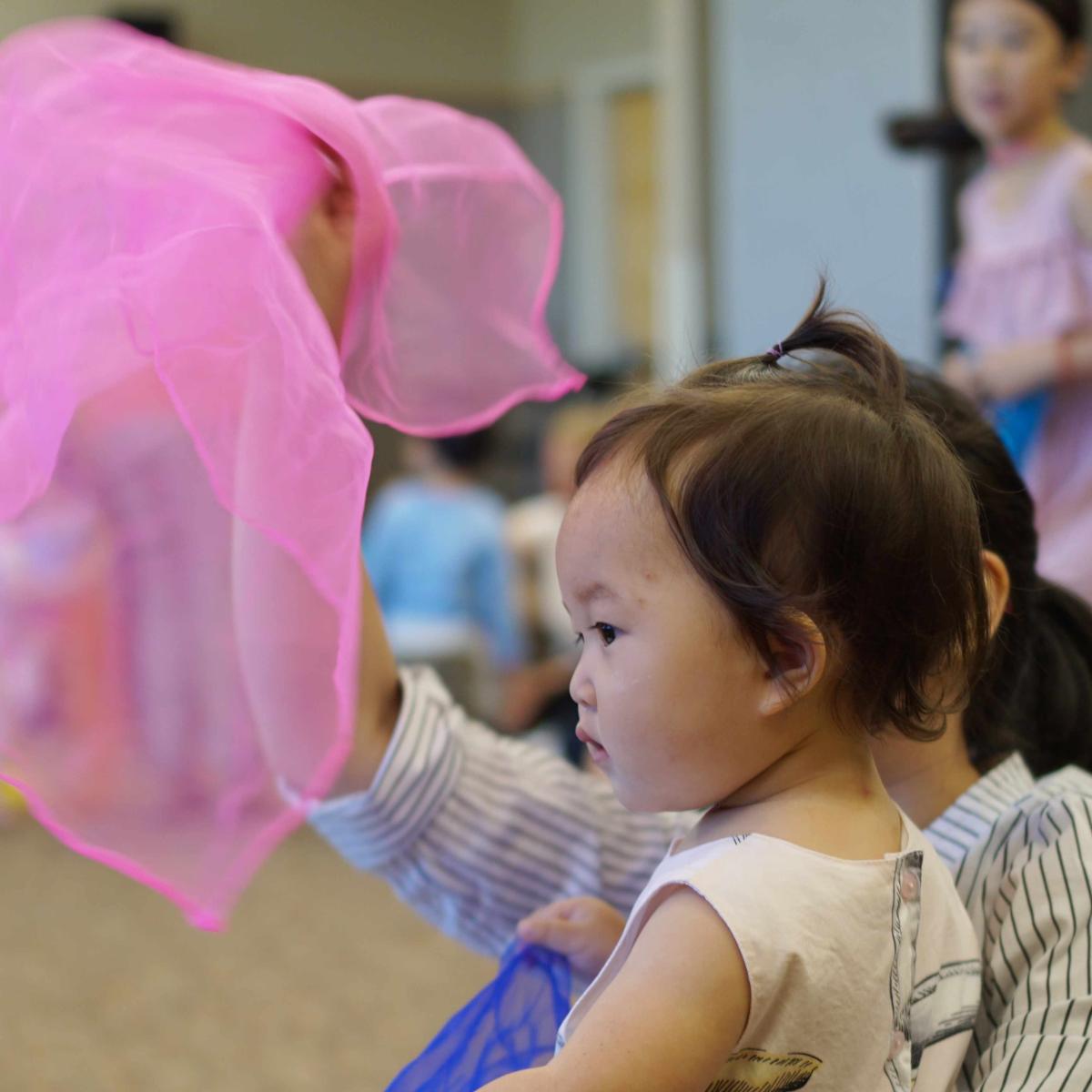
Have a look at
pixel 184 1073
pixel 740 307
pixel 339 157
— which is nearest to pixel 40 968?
pixel 184 1073

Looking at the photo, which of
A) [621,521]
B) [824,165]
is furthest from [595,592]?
[824,165]

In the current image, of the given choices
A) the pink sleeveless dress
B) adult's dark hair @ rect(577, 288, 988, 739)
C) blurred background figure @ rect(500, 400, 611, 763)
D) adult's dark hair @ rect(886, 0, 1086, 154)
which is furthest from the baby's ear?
blurred background figure @ rect(500, 400, 611, 763)

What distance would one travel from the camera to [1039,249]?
5.24 feet

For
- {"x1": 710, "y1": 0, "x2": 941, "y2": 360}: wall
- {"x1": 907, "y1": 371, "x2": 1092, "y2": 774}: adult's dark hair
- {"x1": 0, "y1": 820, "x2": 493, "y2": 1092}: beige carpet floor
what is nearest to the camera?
{"x1": 907, "y1": 371, "x2": 1092, "y2": 774}: adult's dark hair

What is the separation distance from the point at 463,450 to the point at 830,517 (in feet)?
9.44

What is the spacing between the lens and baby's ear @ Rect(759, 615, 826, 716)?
60cm

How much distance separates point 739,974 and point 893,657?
6.0 inches

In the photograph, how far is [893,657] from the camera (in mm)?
629

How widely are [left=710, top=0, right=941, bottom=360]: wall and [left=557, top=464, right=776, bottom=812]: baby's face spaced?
173cm

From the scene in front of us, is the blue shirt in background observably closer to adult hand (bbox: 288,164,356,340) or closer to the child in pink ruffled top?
the child in pink ruffled top

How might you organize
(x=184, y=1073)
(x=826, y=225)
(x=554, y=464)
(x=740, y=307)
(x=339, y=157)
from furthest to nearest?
(x=554, y=464)
(x=740, y=307)
(x=826, y=225)
(x=184, y=1073)
(x=339, y=157)

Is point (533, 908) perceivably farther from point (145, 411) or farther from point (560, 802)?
point (145, 411)

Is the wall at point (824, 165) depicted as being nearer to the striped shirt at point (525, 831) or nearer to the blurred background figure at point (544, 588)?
the blurred background figure at point (544, 588)

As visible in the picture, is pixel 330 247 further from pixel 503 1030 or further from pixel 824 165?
pixel 824 165
